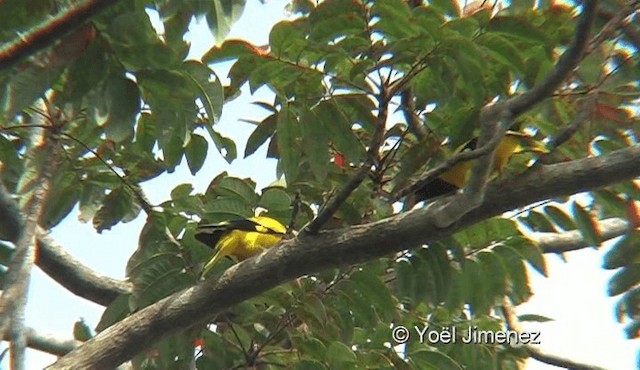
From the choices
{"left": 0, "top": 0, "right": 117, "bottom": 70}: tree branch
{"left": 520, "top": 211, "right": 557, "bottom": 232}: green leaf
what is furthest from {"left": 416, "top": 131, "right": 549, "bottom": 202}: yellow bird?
{"left": 0, "top": 0, "right": 117, "bottom": 70}: tree branch

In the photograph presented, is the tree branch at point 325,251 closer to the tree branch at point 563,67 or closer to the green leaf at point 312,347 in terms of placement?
the tree branch at point 563,67

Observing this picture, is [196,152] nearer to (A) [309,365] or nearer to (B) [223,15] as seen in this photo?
(A) [309,365]

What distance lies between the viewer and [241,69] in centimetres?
231

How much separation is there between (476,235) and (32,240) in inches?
51.3

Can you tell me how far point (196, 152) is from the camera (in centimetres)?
290

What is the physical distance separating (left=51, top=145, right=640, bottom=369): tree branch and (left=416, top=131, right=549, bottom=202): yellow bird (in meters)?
0.14

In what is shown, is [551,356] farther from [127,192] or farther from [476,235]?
[127,192]

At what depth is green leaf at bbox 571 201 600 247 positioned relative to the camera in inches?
107

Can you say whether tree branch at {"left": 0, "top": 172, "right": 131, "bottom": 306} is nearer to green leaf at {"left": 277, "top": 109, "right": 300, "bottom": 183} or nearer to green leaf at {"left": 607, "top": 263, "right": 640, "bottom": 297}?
green leaf at {"left": 277, "top": 109, "right": 300, "bottom": 183}

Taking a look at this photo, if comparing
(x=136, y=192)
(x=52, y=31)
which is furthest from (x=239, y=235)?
(x=52, y=31)

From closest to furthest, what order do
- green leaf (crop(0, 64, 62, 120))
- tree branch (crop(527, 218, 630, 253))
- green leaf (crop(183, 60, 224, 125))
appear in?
green leaf (crop(0, 64, 62, 120)) < green leaf (crop(183, 60, 224, 125)) < tree branch (crop(527, 218, 630, 253))

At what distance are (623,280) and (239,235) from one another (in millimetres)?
1262

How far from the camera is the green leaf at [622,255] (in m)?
2.93

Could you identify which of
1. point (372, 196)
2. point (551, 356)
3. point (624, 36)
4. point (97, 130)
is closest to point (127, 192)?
point (97, 130)
